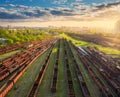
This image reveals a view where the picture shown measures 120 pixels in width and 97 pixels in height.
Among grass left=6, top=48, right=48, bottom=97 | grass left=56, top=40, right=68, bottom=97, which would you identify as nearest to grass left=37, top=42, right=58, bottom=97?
grass left=56, top=40, right=68, bottom=97

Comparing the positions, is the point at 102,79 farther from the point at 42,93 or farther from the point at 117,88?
the point at 42,93

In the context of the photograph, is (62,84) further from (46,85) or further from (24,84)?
(24,84)

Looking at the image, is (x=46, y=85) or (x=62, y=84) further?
(x=62, y=84)

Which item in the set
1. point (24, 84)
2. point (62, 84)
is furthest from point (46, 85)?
point (24, 84)

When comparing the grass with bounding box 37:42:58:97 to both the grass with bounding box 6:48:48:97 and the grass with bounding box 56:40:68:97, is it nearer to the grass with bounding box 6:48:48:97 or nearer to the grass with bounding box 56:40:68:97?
the grass with bounding box 56:40:68:97

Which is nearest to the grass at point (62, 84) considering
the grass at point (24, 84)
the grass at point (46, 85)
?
the grass at point (46, 85)

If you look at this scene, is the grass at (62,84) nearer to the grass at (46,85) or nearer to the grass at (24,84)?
the grass at (46,85)

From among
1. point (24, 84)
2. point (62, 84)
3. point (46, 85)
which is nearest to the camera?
point (46, 85)

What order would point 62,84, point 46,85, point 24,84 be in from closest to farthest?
point 46,85 → point 24,84 → point 62,84

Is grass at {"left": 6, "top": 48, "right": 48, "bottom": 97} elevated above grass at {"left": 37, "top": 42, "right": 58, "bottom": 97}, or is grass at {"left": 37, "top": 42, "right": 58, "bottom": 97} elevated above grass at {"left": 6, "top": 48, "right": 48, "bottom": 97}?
grass at {"left": 37, "top": 42, "right": 58, "bottom": 97}

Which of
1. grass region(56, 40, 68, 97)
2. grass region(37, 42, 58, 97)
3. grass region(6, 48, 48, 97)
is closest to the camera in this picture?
grass region(37, 42, 58, 97)

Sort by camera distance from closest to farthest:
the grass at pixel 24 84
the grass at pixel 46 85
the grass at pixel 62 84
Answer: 1. the grass at pixel 46 85
2. the grass at pixel 24 84
3. the grass at pixel 62 84

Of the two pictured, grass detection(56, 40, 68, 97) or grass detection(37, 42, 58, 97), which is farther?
grass detection(56, 40, 68, 97)
